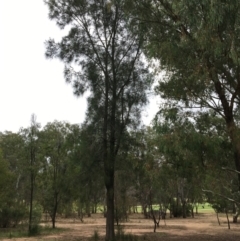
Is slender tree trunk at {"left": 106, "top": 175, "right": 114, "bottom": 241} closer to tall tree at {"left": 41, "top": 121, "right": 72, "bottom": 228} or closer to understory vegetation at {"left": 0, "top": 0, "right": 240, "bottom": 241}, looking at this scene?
understory vegetation at {"left": 0, "top": 0, "right": 240, "bottom": 241}

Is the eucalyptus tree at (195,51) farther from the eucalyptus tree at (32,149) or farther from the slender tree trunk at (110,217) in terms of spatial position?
the eucalyptus tree at (32,149)

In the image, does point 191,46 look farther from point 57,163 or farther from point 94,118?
point 57,163

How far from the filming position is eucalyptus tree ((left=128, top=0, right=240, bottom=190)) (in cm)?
623

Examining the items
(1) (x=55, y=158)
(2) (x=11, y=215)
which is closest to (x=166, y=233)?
(1) (x=55, y=158)

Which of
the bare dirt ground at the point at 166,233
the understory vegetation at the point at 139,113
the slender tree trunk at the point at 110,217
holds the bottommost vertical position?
the bare dirt ground at the point at 166,233

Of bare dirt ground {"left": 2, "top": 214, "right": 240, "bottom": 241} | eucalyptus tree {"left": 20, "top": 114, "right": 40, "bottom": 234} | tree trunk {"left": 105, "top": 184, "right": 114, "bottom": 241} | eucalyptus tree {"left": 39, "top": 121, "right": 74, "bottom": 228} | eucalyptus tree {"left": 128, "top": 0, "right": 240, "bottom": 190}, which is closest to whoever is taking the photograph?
eucalyptus tree {"left": 128, "top": 0, "right": 240, "bottom": 190}

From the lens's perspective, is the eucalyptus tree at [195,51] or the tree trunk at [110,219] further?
the tree trunk at [110,219]

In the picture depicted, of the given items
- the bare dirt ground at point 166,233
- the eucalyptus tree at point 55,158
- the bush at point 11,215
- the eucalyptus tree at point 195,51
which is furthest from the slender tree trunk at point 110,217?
the bush at point 11,215

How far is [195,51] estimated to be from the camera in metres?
7.84

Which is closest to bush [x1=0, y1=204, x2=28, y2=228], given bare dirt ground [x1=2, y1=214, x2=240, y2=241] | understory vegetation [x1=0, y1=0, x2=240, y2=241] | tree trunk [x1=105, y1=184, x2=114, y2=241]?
understory vegetation [x1=0, y1=0, x2=240, y2=241]

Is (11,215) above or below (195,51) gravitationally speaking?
below

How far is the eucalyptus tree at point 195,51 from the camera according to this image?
20.5 feet

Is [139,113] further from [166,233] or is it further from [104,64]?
[166,233]

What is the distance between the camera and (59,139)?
25.8 metres
